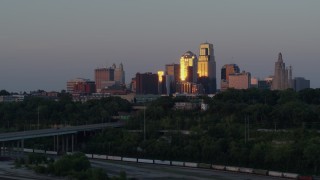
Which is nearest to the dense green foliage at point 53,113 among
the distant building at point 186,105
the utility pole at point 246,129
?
the distant building at point 186,105

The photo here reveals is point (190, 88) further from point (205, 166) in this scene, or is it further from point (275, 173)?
point (275, 173)

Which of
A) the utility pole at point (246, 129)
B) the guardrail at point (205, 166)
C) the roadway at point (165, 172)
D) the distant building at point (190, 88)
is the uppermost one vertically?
the distant building at point (190, 88)

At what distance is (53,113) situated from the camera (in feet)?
229

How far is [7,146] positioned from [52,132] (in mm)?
4748

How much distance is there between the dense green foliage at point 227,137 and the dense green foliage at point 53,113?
775cm

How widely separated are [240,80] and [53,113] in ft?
267

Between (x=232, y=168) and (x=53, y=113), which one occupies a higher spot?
(x=53, y=113)

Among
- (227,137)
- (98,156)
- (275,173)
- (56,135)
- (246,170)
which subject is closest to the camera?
(275,173)

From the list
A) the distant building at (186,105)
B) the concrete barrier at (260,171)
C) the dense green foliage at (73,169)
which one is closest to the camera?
the dense green foliage at (73,169)

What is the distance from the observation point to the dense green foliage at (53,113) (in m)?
67.5

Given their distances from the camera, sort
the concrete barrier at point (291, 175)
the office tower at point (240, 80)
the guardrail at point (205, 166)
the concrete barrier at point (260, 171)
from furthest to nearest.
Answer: the office tower at point (240, 80) → the concrete barrier at point (260, 171) → the guardrail at point (205, 166) → the concrete barrier at point (291, 175)

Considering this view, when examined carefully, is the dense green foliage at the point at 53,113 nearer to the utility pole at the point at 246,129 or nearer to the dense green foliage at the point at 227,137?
the dense green foliage at the point at 227,137

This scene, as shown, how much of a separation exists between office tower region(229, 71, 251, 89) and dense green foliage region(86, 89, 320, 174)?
79.4 meters

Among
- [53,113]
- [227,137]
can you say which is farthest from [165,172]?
[53,113]
